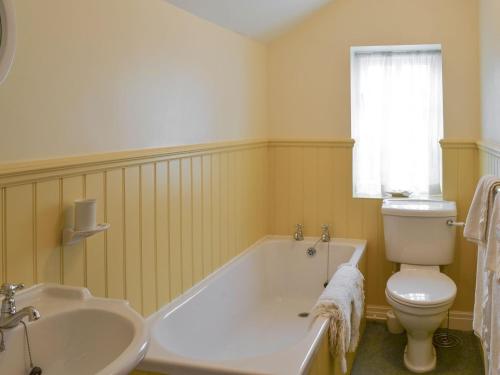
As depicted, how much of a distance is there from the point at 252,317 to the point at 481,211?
153 cm

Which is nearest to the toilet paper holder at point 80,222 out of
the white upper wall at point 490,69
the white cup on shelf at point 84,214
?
the white cup on shelf at point 84,214

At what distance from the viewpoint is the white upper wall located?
295 cm

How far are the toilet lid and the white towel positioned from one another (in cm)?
56

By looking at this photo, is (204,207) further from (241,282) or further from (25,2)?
(25,2)

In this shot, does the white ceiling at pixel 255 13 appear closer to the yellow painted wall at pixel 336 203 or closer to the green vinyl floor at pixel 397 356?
the yellow painted wall at pixel 336 203

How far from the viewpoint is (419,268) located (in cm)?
350

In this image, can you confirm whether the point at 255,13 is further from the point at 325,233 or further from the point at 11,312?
the point at 11,312

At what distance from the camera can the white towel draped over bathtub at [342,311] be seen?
241cm

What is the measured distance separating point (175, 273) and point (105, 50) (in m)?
1.10

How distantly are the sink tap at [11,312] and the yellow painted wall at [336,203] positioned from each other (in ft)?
9.02

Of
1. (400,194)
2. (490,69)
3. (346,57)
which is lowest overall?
(400,194)

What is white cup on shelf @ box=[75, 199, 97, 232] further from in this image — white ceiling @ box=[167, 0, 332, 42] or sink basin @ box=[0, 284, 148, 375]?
white ceiling @ box=[167, 0, 332, 42]

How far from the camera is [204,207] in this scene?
2949 mm

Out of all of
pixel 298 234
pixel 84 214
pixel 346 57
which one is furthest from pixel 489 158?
pixel 84 214
